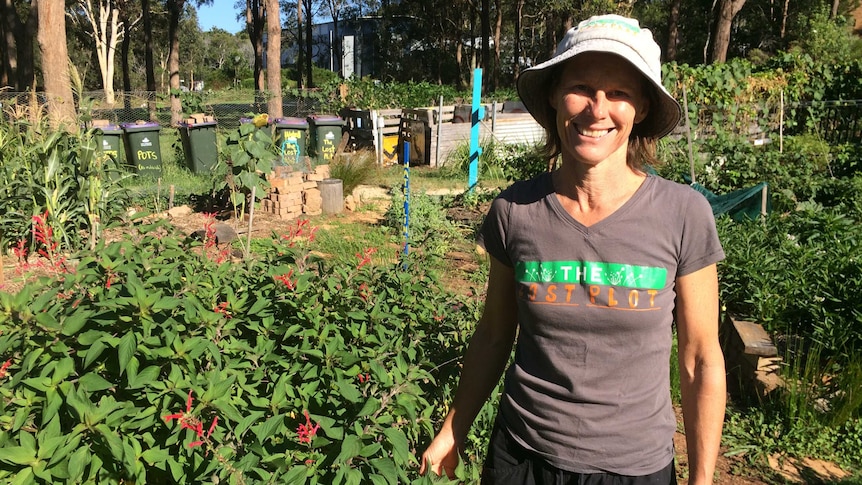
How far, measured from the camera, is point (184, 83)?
247 ft

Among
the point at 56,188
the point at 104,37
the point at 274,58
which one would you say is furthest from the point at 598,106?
the point at 104,37

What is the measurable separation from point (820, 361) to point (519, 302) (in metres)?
3.26

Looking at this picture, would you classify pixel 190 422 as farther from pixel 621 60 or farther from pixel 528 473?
pixel 621 60

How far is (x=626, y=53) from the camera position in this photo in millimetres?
1497

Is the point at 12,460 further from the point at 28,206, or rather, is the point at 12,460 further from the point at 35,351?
the point at 28,206

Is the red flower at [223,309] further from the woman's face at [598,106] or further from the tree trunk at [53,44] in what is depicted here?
the tree trunk at [53,44]

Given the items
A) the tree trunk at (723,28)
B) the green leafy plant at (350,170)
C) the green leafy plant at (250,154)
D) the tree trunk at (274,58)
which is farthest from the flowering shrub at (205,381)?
the tree trunk at (723,28)

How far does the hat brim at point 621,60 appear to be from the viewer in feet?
4.94

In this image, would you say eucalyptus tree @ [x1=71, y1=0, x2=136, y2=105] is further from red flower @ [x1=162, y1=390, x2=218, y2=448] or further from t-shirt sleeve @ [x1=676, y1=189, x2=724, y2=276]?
t-shirt sleeve @ [x1=676, y1=189, x2=724, y2=276]

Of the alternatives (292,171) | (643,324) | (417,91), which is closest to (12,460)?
(643,324)

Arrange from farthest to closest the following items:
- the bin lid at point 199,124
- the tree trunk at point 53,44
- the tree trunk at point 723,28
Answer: the tree trunk at point 723,28, the bin lid at point 199,124, the tree trunk at point 53,44

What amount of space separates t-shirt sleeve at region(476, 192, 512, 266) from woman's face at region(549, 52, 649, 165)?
0.75 feet

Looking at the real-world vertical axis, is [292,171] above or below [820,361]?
above

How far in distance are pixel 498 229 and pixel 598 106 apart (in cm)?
40
